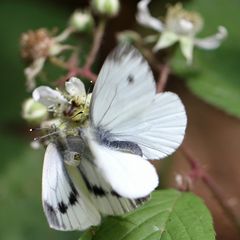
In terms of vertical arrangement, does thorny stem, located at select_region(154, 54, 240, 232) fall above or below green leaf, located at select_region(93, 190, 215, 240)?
above

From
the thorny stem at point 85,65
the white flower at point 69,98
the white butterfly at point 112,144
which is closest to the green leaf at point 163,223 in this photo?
the white butterfly at point 112,144

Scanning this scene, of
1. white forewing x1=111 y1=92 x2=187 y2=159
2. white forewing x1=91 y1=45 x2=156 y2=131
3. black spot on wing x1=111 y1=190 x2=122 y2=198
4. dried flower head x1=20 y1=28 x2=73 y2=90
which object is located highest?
dried flower head x1=20 y1=28 x2=73 y2=90

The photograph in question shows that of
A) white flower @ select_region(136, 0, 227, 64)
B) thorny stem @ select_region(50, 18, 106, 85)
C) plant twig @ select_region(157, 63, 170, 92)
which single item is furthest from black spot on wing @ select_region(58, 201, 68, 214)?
white flower @ select_region(136, 0, 227, 64)

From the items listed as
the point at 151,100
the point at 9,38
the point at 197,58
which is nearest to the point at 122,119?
the point at 151,100

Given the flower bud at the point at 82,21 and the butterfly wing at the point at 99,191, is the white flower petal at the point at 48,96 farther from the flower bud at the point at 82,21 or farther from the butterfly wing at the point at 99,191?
the flower bud at the point at 82,21

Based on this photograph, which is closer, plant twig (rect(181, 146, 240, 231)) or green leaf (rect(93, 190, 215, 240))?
green leaf (rect(93, 190, 215, 240))

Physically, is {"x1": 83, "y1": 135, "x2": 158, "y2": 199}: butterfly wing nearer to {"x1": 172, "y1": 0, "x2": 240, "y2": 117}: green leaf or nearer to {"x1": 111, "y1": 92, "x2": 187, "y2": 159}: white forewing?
{"x1": 111, "y1": 92, "x2": 187, "y2": 159}: white forewing

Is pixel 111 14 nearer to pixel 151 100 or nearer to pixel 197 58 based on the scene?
pixel 197 58
